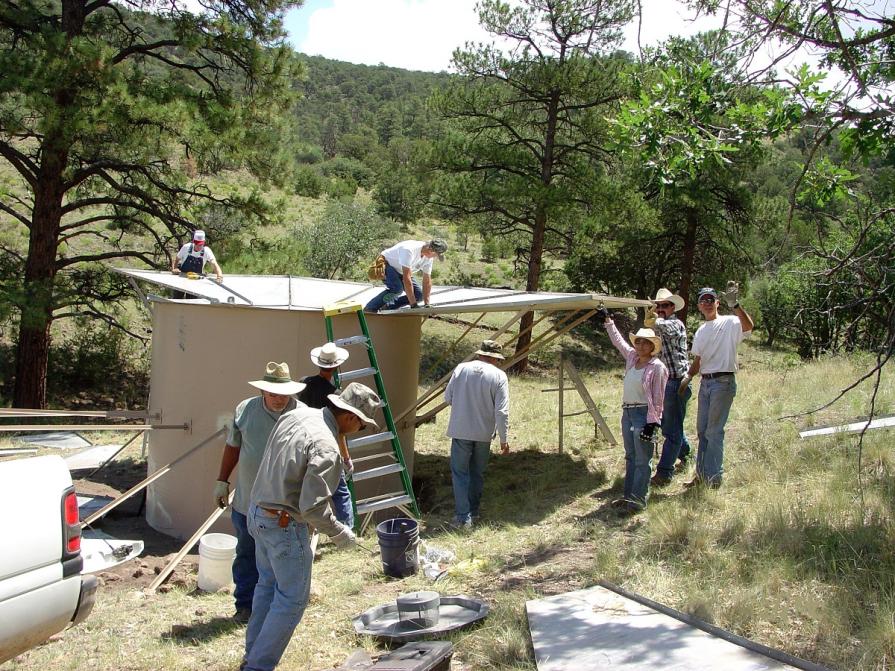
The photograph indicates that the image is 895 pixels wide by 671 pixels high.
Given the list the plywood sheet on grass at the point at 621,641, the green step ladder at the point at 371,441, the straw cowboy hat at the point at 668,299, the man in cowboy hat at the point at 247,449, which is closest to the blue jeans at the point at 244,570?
the man in cowboy hat at the point at 247,449

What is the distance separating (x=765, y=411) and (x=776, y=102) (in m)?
5.43

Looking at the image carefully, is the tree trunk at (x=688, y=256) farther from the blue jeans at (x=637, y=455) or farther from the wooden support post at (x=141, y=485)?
the wooden support post at (x=141, y=485)

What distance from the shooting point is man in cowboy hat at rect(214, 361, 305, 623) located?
5109 millimetres

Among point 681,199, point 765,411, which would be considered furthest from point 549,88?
point 765,411

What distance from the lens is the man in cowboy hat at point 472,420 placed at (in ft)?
24.3

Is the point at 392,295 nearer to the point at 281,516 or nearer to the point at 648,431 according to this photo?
the point at 648,431

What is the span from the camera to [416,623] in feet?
16.1

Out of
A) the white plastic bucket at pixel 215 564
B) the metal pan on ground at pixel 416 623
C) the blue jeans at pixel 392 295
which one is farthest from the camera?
the blue jeans at pixel 392 295

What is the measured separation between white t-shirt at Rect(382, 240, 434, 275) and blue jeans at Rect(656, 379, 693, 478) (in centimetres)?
266

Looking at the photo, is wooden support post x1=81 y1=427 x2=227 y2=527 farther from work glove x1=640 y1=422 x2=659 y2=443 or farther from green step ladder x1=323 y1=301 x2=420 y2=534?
work glove x1=640 y1=422 x2=659 y2=443

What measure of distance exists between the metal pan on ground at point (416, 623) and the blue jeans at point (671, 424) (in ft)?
9.67

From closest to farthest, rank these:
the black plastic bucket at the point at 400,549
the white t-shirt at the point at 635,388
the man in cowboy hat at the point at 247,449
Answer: the man in cowboy hat at the point at 247,449, the black plastic bucket at the point at 400,549, the white t-shirt at the point at 635,388

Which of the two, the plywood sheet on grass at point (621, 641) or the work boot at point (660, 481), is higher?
the work boot at point (660, 481)

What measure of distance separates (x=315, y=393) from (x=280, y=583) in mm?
1795
